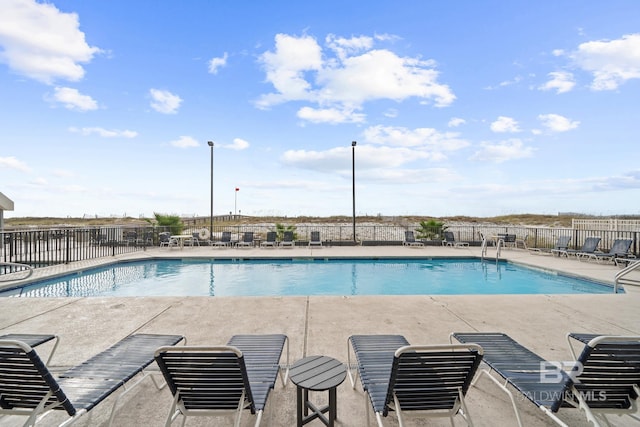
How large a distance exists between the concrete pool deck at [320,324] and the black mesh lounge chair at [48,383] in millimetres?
323

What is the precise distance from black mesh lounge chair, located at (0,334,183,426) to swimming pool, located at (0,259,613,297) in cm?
543

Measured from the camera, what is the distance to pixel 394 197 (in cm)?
2870

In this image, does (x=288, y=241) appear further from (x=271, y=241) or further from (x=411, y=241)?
(x=411, y=241)

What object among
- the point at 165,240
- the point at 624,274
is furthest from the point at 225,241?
the point at 624,274

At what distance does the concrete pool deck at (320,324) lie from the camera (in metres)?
2.32

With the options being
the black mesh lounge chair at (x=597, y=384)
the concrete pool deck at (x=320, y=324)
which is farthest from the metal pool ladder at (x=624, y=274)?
the black mesh lounge chair at (x=597, y=384)

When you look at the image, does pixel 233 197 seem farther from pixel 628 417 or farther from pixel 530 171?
pixel 628 417

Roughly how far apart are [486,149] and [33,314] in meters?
19.7

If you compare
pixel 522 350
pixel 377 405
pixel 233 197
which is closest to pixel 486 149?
pixel 522 350

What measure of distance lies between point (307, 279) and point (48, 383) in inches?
302

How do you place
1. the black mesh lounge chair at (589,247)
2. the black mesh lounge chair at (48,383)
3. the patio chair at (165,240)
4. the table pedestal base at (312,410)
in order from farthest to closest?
the patio chair at (165,240) → the black mesh lounge chair at (589,247) → the table pedestal base at (312,410) → the black mesh lounge chair at (48,383)

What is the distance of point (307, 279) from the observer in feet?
30.4

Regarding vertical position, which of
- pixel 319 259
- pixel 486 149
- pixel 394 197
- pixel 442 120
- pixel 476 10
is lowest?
pixel 319 259

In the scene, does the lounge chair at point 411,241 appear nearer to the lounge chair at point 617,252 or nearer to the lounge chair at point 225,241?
the lounge chair at point 617,252
